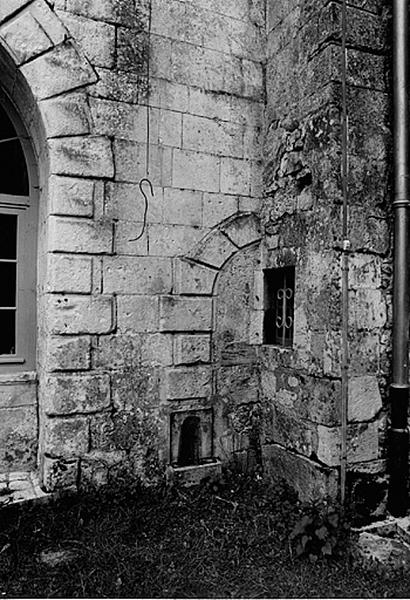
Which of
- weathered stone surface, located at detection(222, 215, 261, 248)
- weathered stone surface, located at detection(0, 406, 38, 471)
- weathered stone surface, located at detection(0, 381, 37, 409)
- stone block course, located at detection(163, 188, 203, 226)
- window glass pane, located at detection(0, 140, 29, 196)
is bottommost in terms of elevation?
weathered stone surface, located at detection(0, 406, 38, 471)

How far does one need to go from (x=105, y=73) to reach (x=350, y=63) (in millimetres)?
1692

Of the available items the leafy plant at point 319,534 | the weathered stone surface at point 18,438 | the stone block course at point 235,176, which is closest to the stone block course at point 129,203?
the stone block course at point 235,176

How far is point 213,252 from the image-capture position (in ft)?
12.6

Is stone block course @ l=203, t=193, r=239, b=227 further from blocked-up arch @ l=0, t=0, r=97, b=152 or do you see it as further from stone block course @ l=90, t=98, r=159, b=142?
blocked-up arch @ l=0, t=0, r=97, b=152

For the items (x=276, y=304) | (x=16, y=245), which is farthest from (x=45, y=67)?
(x=276, y=304)

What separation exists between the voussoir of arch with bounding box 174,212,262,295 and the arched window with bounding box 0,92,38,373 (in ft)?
3.61

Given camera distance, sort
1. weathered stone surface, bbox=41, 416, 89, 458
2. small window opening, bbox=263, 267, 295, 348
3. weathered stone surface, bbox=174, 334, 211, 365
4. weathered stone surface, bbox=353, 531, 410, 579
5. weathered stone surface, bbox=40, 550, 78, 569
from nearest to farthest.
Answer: weathered stone surface, bbox=40, 550, 78, 569 < weathered stone surface, bbox=353, 531, 410, 579 < weathered stone surface, bbox=41, 416, 89, 458 < weathered stone surface, bbox=174, 334, 211, 365 < small window opening, bbox=263, 267, 295, 348

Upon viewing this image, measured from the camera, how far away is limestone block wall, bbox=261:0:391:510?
129 inches

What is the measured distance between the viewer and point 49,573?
8.66ft

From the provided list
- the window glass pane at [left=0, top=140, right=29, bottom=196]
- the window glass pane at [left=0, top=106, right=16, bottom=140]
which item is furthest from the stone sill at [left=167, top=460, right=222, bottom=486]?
the window glass pane at [left=0, top=106, right=16, bottom=140]

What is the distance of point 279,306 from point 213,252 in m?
0.69

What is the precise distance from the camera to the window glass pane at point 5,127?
3.63 metres

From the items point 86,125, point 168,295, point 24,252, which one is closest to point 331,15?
point 86,125

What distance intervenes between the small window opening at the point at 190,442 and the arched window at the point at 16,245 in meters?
1.25
